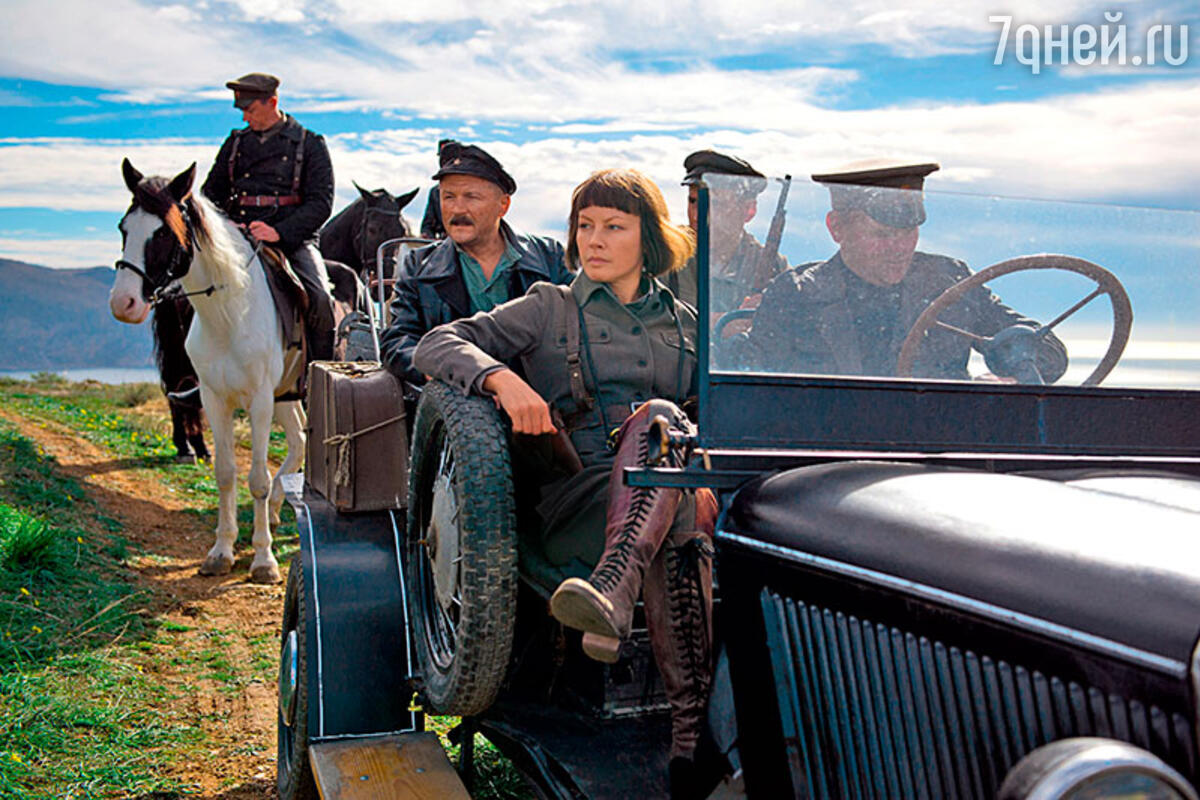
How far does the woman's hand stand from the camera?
→ 8.07ft

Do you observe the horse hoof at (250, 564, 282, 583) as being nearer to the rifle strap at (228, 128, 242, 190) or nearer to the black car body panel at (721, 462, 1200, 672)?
the rifle strap at (228, 128, 242, 190)

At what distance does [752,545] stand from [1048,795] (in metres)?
0.72

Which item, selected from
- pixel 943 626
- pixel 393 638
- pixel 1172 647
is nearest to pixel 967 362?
pixel 943 626

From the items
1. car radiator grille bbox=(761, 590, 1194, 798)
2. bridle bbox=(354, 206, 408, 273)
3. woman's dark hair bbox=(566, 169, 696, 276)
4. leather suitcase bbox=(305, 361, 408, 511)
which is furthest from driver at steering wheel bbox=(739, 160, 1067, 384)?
bridle bbox=(354, 206, 408, 273)

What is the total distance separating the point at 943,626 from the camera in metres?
1.46

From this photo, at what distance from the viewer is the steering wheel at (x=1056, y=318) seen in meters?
2.10

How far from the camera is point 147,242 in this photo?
6930 mm

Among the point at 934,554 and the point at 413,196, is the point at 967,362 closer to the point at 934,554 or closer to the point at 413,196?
the point at 934,554

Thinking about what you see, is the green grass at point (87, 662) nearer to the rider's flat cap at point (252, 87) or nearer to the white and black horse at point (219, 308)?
the white and black horse at point (219, 308)

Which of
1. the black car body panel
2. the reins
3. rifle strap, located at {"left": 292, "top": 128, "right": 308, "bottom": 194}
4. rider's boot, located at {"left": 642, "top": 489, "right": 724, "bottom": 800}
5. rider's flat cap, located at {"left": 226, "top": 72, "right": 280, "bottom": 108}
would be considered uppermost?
Result: rider's flat cap, located at {"left": 226, "top": 72, "right": 280, "bottom": 108}

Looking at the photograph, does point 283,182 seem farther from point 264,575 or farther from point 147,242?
point 264,575

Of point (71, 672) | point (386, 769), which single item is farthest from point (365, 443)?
point (71, 672)

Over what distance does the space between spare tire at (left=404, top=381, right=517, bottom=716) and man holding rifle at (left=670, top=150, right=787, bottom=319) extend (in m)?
0.71

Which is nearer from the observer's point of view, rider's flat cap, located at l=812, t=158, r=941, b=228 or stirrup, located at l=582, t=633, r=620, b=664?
stirrup, located at l=582, t=633, r=620, b=664
